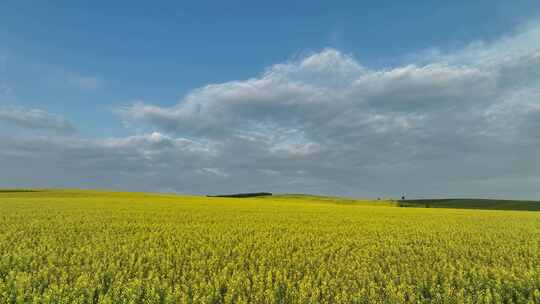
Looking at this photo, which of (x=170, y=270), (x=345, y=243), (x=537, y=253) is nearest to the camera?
(x=170, y=270)

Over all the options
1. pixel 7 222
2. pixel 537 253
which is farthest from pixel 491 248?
pixel 7 222

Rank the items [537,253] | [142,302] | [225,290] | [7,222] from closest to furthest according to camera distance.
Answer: [142,302], [225,290], [537,253], [7,222]

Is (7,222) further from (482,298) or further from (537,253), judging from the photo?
(537,253)

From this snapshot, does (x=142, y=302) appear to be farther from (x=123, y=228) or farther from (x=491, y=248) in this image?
(x=491, y=248)

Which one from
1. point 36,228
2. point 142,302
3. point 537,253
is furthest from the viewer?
point 36,228

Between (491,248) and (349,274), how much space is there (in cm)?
857

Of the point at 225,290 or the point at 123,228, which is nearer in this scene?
the point at 225,290

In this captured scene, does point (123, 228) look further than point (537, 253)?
Yes

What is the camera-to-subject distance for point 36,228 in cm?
1711

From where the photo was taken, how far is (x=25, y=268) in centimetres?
962

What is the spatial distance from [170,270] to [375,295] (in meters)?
5.37

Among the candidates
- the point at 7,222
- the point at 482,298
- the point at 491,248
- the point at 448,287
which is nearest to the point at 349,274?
the point at 448,287

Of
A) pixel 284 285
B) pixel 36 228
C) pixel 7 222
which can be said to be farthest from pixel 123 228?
pixel 284 285

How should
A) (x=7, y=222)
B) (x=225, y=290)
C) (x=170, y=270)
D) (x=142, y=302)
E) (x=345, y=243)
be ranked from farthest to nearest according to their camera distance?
(x=7, y=222) < (x=345, y=243) < (x=170, y=270) < (x=225, y=290) < (x=142, y=302)
